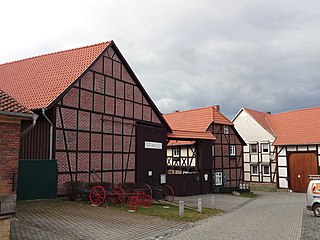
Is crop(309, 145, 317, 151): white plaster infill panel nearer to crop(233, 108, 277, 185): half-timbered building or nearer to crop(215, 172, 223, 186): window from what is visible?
crop(233, 108, 277, 185): half-timbered building

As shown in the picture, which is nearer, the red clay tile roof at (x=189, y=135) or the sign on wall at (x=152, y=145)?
the sign on wall at (x=152, y=145)

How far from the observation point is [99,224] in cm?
1184

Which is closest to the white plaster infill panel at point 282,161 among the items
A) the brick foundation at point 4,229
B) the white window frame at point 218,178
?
the white window frame at point 218,178

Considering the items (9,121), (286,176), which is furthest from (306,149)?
(9,121)

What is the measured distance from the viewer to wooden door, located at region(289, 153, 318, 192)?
30.5 m

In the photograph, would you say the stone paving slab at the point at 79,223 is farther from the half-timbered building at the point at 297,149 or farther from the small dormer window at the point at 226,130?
the half-timbered building at the point at 297,149

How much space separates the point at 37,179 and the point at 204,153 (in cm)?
1659

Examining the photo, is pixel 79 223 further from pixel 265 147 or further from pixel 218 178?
pixel 265 147

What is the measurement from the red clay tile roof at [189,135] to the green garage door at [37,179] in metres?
11.3

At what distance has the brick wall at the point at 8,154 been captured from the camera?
346 inches

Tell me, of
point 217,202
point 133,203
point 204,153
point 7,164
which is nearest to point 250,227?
point 133,203

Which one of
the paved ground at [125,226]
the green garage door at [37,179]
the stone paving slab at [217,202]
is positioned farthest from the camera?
the stone paving slab at [217,202]

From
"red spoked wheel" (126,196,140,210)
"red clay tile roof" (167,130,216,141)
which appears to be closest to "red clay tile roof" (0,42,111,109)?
"red spoked wheel" (126,196,140,210)

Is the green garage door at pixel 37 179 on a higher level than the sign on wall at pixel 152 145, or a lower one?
lower
